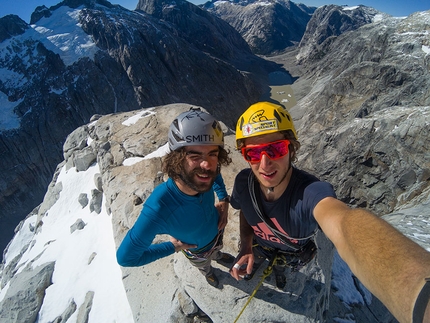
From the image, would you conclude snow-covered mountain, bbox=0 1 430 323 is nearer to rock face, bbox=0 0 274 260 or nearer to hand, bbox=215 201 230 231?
rock face, bbox=0 0 274 260

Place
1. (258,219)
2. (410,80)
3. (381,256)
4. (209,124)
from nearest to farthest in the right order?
1. (381,256)
2. (258,219)
3. (209,124)
4. (410,80)

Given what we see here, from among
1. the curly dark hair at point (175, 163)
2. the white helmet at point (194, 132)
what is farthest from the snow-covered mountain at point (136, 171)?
the white helmet at point (194, 132)

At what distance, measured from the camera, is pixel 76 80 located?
4966 centimetres

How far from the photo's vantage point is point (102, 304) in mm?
5789

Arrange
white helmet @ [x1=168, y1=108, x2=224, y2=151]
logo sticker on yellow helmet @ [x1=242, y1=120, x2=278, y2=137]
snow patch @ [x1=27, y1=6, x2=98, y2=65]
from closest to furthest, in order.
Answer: logo sticker on yellow helmet @ [x1=242, y1=120, x2=278, y2=137] < white helmet @ [x1=168, y1=108, x2=224, y2=151] < snow patch @ [x1=27, y1=6, x2=98, y2=65]

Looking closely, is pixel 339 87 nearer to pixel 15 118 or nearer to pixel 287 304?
pixel 287 304

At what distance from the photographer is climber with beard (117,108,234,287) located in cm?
296

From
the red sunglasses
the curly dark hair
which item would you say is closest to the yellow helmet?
the red sunglasses

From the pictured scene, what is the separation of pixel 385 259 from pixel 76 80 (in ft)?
197

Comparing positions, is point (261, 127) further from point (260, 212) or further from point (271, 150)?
point (260, 212)

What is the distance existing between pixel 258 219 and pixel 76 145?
14.0 metres

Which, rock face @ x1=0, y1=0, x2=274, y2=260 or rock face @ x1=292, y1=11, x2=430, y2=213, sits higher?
rock face @ x1=0, y1=0, x2=274, y2=260

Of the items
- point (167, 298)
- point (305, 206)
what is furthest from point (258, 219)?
point (167, 298)

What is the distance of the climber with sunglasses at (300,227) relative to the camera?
1.44 metres
